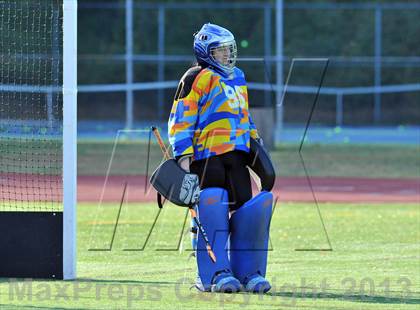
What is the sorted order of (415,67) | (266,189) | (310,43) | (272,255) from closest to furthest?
(266,189), (272,255), (415,67), (310,43)

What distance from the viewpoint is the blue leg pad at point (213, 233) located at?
790cm

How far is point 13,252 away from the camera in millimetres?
8641

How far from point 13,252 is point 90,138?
19000 mm

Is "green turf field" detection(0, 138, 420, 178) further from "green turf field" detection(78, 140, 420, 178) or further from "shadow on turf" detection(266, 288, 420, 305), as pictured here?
"shadow on turf" detection(266, 288, 420, 305)

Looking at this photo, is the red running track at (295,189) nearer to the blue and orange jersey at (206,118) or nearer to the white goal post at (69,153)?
the white goal post at (69,153)

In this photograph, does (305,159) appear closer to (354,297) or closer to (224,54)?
(224,54)

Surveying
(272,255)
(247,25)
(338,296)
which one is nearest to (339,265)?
(272,255)

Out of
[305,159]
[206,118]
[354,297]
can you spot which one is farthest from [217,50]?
[305,159]

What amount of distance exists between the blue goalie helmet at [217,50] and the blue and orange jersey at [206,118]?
7 centimetres

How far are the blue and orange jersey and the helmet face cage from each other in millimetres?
92

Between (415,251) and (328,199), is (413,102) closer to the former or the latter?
(328,199)

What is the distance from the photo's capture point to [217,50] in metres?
8.05

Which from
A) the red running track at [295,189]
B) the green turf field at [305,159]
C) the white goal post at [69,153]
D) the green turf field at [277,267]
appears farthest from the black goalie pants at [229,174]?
the green turf field at [305,159]

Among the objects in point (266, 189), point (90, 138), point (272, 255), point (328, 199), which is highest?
point (266, 189)
